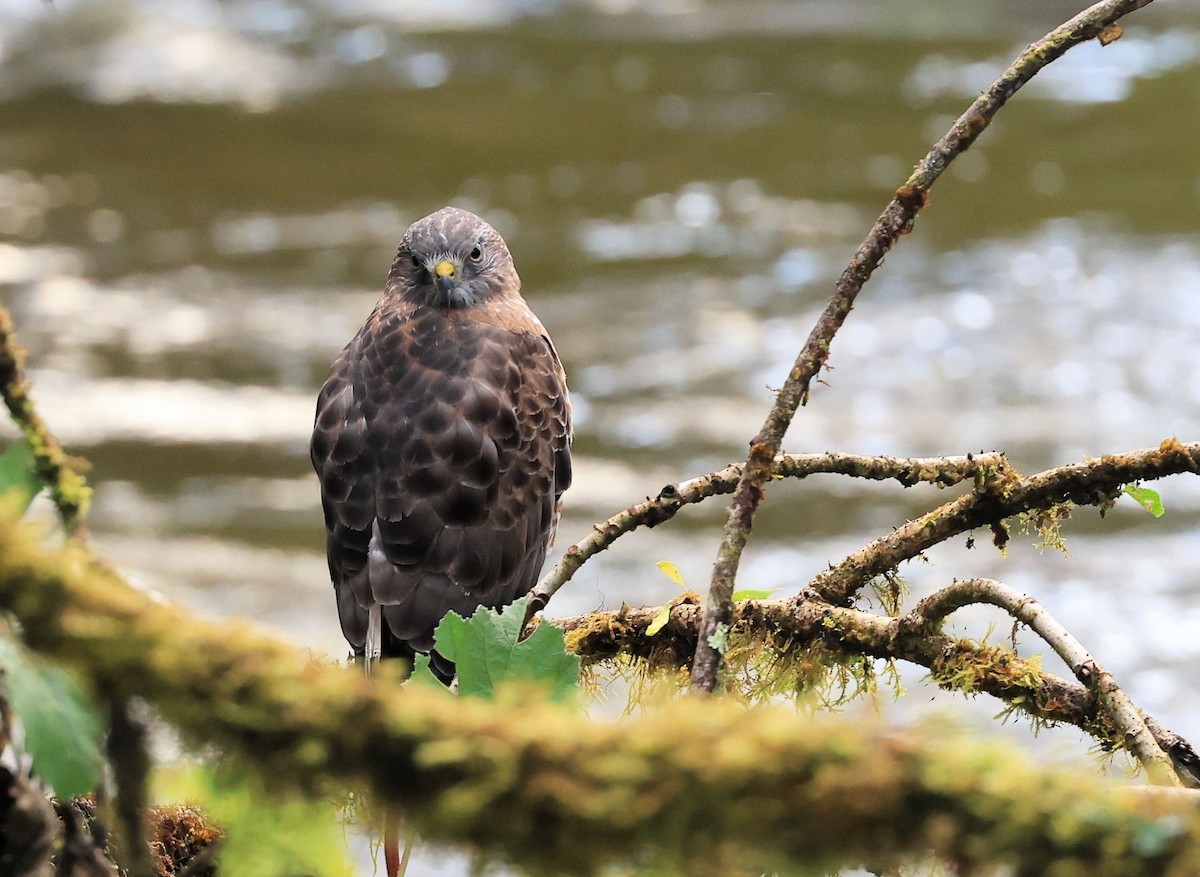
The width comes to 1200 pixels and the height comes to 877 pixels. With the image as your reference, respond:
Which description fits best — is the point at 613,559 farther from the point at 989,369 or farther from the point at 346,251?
the point at 346,251

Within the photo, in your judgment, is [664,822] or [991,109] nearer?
[664,822]

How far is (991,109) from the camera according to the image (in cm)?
140

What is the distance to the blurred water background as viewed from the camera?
591cm

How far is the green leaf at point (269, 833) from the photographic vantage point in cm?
88

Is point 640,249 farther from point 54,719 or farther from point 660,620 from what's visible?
point 54,719

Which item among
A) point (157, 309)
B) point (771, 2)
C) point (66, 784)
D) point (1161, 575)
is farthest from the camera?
point (771, 2)

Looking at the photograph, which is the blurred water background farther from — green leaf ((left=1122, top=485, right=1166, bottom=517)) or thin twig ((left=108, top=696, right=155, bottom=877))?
thin twig ((left=108, top=696, right=155, bottom=877))

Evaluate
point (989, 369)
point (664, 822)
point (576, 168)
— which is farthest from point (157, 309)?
point (664, 822)

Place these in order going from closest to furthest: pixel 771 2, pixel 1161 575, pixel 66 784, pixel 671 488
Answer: pixel 66 784
pixel 671 488
pixel 1161 575
pixel 771 2

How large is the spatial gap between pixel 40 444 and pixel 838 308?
0.74 m

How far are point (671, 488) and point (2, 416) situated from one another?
5972mm

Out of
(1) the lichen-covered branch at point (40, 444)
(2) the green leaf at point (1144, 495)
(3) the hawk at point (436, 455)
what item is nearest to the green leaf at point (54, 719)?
(1) the lichen-covered branch at point (40, 444)

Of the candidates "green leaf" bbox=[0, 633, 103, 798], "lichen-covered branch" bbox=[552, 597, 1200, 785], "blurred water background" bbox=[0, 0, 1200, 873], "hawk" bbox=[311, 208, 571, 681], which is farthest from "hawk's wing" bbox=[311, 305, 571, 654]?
"blurred water background" bbox=[0, 0, 1200, 873]

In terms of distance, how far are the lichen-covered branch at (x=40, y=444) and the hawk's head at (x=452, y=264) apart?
1989 millimetres
